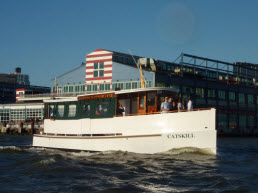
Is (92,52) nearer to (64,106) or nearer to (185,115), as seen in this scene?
(64,106)

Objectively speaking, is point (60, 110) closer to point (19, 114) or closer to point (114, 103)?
point (114, 103)

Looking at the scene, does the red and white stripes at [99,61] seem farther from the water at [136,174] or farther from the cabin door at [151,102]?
the water at [136,174]

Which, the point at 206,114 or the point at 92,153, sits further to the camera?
the point at 92,153

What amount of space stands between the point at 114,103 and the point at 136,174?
23.7ft

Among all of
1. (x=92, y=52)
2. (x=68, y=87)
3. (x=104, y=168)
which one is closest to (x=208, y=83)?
(x=92, y=52)

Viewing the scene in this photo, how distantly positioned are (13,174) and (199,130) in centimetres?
799

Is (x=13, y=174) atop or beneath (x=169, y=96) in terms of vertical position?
beneath

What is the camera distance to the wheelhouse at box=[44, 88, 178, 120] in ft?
59.6

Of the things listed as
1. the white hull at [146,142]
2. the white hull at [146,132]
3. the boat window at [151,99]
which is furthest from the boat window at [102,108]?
the boat window at [151,99]

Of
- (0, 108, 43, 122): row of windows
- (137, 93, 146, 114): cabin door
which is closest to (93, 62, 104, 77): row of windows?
(0, 108, 43, 122): row of windows

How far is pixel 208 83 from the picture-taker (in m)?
54.1

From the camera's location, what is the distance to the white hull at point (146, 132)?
15727mm

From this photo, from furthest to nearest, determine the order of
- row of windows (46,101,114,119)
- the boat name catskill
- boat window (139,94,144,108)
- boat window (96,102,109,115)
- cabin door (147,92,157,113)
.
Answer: row of windows (46,101,114,119) < boat window (96,102,109,115) < boat window (139,94,144,108) < cabin door (147,92,157,113) < the boat name catskill

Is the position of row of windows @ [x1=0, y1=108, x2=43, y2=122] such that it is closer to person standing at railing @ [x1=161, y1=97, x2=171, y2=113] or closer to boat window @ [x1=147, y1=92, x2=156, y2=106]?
boat window @ [x1=147, y1=92, x2=156, y2=106]
